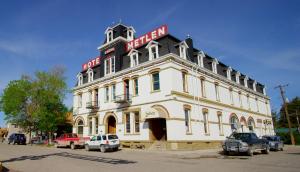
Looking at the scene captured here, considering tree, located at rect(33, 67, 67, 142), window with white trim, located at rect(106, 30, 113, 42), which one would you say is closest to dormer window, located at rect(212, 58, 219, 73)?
window with white trim, located at rect(106, 30, 113, 42)

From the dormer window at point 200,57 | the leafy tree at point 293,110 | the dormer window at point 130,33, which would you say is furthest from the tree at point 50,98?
the leafy tree at point 293,110

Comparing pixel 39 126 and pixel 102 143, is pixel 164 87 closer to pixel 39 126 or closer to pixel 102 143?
pixel 102 143

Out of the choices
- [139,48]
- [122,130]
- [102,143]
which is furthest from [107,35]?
[102,143]

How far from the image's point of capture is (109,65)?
32.6 meters

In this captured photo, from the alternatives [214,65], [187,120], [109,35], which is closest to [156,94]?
[187,120]

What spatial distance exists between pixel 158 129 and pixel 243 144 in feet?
33.1

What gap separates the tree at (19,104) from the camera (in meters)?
39.8

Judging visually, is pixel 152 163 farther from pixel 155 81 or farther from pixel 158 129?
pixel 155 81

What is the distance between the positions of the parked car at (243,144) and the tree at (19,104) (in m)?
32.2

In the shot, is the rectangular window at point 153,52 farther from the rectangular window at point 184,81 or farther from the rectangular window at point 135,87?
the rectangular window at point 184,81

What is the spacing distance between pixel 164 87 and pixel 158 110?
246cm

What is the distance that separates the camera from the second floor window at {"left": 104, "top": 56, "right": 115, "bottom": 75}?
32103 millimetres

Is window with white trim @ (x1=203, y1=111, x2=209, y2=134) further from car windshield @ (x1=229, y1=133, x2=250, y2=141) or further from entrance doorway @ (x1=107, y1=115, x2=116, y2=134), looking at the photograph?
entrance doorway @ (x1=107, y1=115, x2=116, y2=134)

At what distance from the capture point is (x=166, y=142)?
24219 mm
